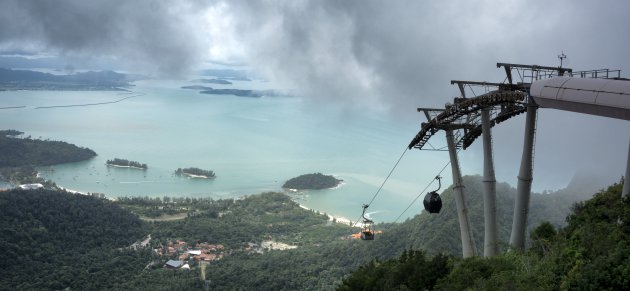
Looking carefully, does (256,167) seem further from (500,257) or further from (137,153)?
(500,257)

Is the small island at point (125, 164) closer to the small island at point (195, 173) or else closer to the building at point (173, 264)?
the small island at point (195, 173)

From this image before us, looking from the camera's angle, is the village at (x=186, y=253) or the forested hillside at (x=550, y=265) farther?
the village at (x=186, y=253)

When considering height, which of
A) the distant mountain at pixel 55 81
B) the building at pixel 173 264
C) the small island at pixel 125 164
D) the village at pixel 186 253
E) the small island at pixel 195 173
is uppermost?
the distant mountain at pixel 55 81

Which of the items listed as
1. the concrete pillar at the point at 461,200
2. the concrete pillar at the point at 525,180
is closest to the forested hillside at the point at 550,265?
the concrete pillar at the point at 525,180

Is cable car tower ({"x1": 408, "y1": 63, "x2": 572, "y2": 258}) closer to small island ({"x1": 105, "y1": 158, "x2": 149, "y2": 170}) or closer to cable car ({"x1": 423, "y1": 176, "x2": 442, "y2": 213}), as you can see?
cable car ({"x1": 423, "y1": 176, "x2": 442, "y2": 213})

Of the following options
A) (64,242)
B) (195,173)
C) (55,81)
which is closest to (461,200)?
(64,242)

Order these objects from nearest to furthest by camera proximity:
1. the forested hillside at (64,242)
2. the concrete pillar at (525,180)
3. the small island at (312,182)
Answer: the concrete pillar at (525,180) < the forested hillside at (64,242) < the small island at (312,182)

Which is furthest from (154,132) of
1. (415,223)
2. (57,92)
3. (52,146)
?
(415,223)
